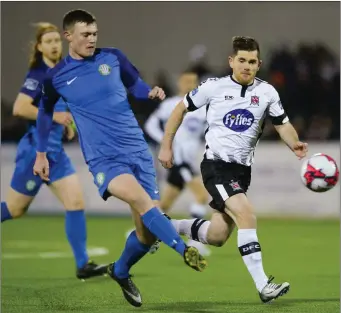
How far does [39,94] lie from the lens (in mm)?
9000

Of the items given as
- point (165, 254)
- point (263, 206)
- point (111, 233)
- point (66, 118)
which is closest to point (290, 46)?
point (263, 206)

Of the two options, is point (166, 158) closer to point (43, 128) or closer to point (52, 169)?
point (43, 128)

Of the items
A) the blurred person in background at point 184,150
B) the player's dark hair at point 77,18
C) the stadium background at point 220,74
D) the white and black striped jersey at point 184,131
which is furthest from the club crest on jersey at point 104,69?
the white and black striped jersey at point 184,131

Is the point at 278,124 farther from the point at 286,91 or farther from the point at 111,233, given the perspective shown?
the point at 286,91

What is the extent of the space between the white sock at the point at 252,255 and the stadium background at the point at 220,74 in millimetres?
2028

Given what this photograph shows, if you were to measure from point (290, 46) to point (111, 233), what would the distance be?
259 inches

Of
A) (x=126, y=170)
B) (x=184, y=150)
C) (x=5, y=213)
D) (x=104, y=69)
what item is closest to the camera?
(x=126, y=170)

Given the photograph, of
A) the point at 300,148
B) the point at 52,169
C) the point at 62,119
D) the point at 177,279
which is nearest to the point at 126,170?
the point at 300,148

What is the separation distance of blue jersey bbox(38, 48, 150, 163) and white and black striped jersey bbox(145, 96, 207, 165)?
187 inches

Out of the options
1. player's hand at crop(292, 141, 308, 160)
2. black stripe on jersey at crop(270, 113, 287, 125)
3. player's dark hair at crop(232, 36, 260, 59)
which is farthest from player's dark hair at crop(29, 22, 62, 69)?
player's hand at crop(292, 141, 308, 160)

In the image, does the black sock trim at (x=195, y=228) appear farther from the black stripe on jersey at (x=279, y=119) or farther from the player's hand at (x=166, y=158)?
the black stripe on jersey at (x=279, y=119)

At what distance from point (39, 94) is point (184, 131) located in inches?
152

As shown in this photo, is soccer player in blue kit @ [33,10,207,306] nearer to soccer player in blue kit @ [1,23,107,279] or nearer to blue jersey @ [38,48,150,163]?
blue jersey @ [38,48,150,163]

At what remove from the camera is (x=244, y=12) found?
19281 millimetres
